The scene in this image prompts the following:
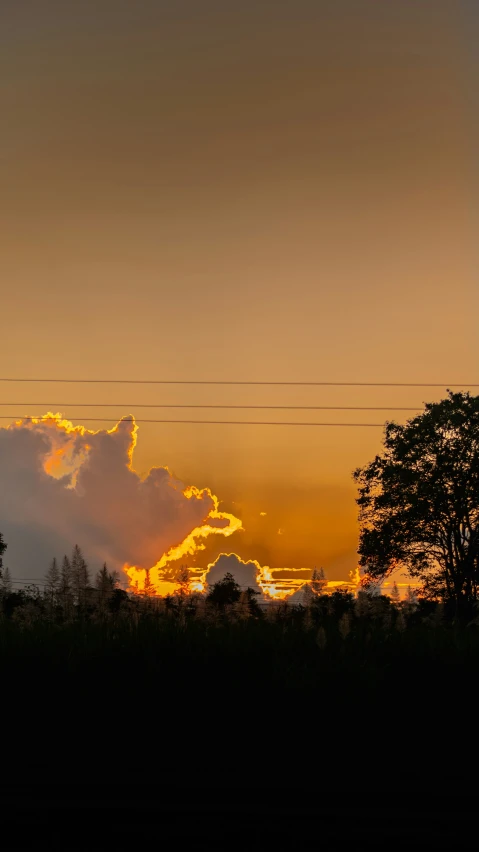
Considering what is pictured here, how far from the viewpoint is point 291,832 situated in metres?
5.58

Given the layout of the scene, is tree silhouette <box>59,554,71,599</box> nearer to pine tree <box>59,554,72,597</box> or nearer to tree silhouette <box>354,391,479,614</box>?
pine tree <box>59,554,72,597</box>

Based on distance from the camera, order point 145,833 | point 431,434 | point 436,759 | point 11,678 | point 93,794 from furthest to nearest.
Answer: point 431,434 → point 11,678 → point 436,759 → point 93,794 → point 145,833

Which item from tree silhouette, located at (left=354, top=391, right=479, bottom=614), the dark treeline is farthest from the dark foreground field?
tree silhouette, located at (left=354, top=391, right=479, bottom=614)

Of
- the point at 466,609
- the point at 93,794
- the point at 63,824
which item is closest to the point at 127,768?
the point at 93,794

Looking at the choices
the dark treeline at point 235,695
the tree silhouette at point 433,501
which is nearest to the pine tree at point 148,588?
the dark treeline at point 235,695

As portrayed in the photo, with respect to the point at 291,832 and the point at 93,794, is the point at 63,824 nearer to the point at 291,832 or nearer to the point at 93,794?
the point at 93,794

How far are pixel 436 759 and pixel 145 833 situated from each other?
8.14ft

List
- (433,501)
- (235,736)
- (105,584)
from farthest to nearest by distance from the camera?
(433,501)
(105,584)
(235,736)

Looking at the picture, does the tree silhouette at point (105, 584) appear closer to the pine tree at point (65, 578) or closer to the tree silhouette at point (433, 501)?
the pine tree at point (65, 578)

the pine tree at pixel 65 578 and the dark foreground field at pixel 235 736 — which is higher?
the pine tree at pixel 65 578

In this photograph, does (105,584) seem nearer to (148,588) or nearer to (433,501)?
(148,588)

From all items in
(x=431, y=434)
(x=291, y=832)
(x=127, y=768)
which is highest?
(x=431, y=434)

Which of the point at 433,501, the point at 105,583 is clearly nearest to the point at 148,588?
the point at 105,583

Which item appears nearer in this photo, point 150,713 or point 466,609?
point 150,713
